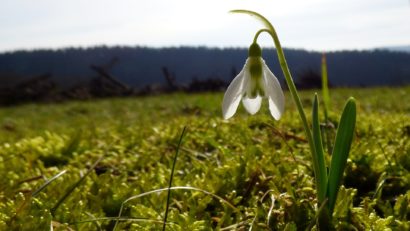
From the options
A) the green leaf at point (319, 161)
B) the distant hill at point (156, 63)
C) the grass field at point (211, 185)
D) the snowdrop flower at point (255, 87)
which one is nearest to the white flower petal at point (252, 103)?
the snowdrop flower at point (255, 87)

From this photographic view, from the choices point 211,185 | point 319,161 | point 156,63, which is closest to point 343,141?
point 319,161

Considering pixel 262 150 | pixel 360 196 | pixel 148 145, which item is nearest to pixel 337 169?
pixel 360 196

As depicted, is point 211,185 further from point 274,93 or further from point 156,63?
point 156,63

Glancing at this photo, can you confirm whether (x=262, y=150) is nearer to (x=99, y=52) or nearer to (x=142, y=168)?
(x=142, y=168)

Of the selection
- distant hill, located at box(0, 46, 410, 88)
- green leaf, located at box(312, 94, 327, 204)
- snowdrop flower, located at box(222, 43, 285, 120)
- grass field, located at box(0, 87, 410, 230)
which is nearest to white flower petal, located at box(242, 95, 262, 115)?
snowdrop flower, located at box(222, 43, 285, 120)

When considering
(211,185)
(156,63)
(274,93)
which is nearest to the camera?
(274,93)

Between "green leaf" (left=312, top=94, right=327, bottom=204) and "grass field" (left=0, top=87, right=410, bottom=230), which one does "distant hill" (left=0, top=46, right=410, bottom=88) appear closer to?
"grass field" (left=0, top=87, right=410, bottom=230)
